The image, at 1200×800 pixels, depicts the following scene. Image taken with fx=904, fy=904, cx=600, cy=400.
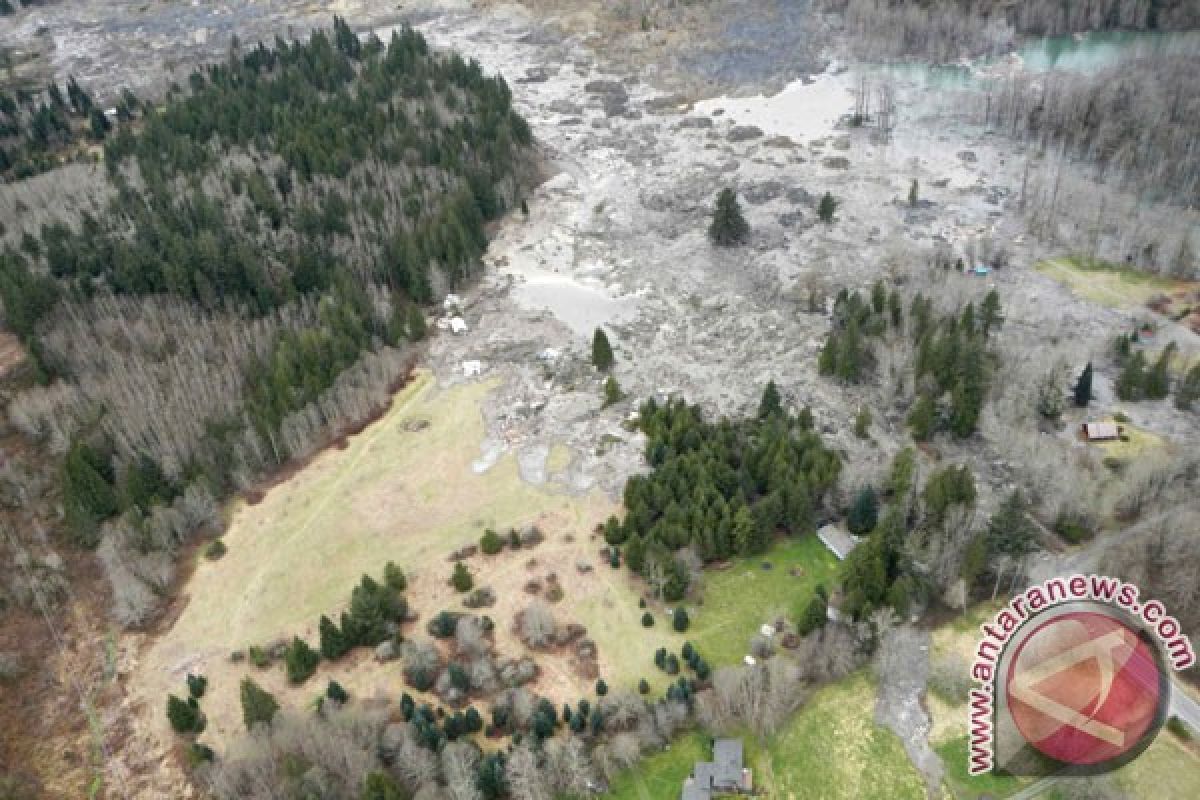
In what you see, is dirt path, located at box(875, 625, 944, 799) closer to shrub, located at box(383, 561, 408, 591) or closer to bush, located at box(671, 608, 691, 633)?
bush, located at box(671, 608, 691, 633)

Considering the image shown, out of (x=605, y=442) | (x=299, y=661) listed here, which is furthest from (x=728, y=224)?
(x=299, y=661)

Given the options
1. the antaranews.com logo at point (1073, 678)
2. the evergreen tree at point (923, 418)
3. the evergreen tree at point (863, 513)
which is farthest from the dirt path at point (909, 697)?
the evergreen tree at point (923, 418)

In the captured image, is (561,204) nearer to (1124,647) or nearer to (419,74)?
(419,74)

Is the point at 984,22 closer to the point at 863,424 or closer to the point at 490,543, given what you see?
the point at 863,424

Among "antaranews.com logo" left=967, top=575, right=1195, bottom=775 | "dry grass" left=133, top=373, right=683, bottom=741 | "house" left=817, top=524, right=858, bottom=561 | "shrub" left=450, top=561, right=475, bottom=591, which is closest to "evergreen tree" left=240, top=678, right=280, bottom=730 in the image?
"dry grass" left=133, top=373, right=683, bottom=741

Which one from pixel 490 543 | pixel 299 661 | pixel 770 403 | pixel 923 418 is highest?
pixel 770 403

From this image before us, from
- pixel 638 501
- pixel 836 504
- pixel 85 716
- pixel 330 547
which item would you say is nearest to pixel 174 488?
pixel 330 547
